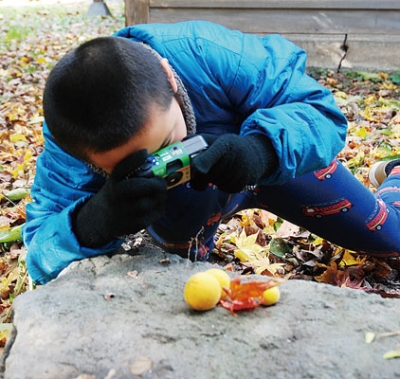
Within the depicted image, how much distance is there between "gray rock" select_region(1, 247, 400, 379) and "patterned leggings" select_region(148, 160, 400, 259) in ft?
1.75

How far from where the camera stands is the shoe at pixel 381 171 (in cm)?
262

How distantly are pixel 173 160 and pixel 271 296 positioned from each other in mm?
416

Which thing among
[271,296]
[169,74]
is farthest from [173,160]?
[271,296]

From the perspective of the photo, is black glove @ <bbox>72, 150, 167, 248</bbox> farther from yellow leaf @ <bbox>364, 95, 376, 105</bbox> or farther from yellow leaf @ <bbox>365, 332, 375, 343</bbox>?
yellow leaf @ <bbox>364, 95, 376, 105</bbox>

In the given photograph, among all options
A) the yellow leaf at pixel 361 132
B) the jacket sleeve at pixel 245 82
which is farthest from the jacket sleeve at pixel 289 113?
Result: the yellow leaf at pixel 361 132

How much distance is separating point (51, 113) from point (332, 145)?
875 mm

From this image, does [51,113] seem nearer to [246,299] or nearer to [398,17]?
[246,299]

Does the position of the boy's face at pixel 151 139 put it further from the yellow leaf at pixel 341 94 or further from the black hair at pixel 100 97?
the yellow leaf at pixel 341 94

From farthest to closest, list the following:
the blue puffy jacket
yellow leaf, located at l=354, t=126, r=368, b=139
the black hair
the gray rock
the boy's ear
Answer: yellow leaf, located at l=354, t=126, r=368, b=139
the blue puffy jacket
the boy's ear
the black hair
the gray rock

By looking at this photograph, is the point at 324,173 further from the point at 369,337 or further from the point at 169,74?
the point at 369,337

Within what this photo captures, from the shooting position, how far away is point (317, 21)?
5438mm

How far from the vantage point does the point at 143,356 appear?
114 centimetres

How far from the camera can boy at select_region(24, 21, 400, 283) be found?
1284 millimetres

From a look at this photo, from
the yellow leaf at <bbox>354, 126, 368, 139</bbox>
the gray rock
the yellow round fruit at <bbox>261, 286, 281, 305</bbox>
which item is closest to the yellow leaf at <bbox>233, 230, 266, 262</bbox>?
the gray rock
